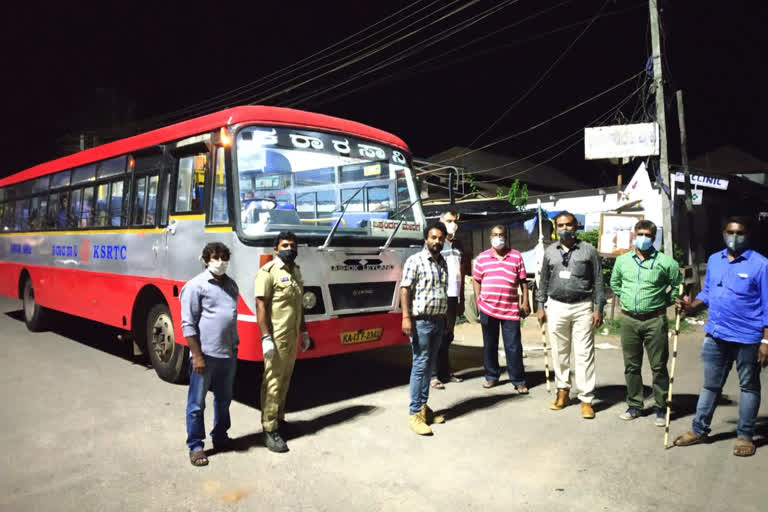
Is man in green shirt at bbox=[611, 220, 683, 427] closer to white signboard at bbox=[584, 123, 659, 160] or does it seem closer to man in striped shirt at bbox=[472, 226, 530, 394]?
man in striped shirt at bbox=[472, 226, 530, 394]

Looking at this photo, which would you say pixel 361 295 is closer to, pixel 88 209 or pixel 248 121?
pixel 248 121

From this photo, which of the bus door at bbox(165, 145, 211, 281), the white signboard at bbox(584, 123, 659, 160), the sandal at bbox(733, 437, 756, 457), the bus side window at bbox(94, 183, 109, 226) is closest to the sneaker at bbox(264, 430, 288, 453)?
the bus door at bbox(165, 145, 211, 281)

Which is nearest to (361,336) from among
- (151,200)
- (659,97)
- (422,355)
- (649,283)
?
(422,355)

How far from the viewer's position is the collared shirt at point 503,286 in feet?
21.6

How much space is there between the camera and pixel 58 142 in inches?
1614

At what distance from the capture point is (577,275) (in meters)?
5.71

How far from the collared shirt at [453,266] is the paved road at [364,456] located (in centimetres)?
121

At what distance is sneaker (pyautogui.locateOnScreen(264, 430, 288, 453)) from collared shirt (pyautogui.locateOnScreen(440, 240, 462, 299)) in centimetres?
295

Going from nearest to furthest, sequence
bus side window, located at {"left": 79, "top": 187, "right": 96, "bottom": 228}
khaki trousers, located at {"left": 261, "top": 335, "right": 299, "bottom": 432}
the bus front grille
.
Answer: khaki trousers, located at {"left": 261, "top": 335, "right": 299, "bottom": 432} < the bus front grille < bus side window, located at {"left": 79, "top": 187, "right": 96, "bottom": 228}

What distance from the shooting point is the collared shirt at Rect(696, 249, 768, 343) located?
4465 millimetres

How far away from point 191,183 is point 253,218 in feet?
3.83

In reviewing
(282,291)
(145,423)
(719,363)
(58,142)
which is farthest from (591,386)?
(58,142)

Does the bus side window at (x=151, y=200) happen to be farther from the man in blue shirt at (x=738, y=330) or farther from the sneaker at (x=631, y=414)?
the man in blue shirt at (x=738, y=330)

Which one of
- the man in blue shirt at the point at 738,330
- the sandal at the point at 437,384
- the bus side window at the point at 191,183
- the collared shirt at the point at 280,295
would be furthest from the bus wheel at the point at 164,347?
the man in blue shirt at the point at 738,330
